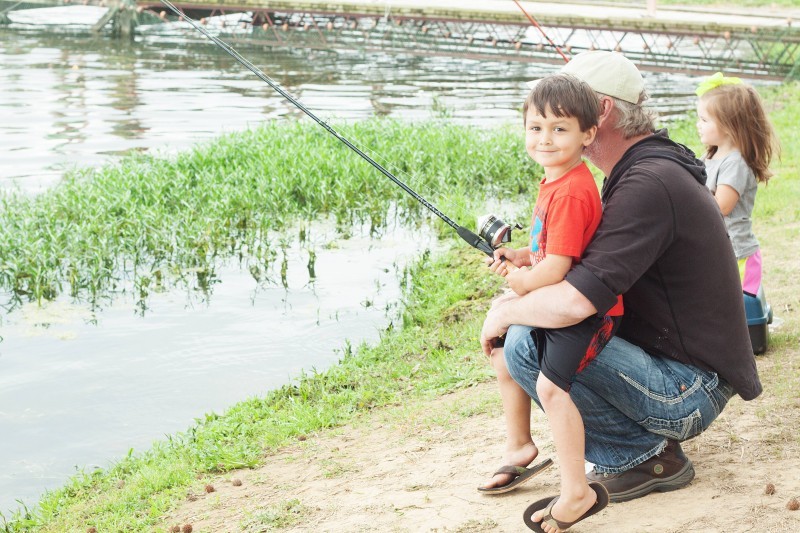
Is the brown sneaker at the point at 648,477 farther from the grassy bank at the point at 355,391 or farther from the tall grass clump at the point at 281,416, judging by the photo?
the tall grass clump at the point at 281,416

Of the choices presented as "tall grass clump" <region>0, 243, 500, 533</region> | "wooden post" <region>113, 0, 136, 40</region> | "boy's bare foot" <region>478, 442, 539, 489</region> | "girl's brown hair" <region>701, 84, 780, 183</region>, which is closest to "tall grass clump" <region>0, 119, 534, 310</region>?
"tall grass clump" <region>0, 243, 500, 533</region>

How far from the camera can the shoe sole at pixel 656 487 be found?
333 cm

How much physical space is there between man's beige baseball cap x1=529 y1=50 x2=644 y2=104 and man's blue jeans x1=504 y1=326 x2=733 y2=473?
817 millimetres

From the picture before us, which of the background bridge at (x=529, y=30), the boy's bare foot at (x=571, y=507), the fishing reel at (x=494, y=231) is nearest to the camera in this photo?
the boy's bare foot at (x=571, y=507)

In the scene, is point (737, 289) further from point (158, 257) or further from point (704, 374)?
point (158, 257)

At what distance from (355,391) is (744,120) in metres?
2.62

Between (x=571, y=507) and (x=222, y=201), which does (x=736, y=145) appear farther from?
(x=222, y=201)

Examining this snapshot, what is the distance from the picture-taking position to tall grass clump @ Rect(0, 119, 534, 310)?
812 cm

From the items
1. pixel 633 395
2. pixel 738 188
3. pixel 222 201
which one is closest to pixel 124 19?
pixel 222 201

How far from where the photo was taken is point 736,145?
4.61m

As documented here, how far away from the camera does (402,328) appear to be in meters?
6.99

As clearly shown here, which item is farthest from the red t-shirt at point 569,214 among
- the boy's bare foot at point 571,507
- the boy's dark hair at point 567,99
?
the boy's bare foot at point 571,507

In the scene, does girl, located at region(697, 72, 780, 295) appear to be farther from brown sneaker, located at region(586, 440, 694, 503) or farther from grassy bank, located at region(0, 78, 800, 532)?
brown sneaker, located at region(586, 440, 694, 503)

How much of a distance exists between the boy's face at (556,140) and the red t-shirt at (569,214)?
0.15 ft
